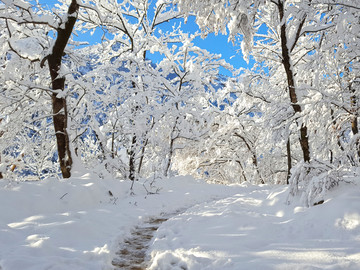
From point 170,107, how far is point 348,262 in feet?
37.2

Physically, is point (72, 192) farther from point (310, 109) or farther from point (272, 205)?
point (310, 109)

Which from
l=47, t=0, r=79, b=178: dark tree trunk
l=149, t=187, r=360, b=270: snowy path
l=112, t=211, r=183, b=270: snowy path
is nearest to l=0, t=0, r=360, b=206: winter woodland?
l=47, t=0, r=79, b=178: dark tree trunk

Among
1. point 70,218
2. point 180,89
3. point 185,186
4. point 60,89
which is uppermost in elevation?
point 180,89

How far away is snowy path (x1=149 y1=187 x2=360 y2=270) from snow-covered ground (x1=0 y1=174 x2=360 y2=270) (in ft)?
0.04

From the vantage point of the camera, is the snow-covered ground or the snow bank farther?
the snow bank

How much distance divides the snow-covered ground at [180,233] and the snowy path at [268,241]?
0.01 metres

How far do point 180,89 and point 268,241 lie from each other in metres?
12.6

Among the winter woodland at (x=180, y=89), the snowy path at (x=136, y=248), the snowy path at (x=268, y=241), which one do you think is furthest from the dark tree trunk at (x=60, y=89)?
the snowy path at (x=268, y=241)

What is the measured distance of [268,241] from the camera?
13.4 ft

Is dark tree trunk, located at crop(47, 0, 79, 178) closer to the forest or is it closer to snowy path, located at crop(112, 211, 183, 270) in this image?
the forest

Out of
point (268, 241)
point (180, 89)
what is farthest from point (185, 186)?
point (268, 241)

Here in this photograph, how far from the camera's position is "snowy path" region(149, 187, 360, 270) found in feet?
10.6

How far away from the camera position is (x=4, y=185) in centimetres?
633

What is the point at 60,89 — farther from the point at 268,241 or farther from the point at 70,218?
the point at 268,241
